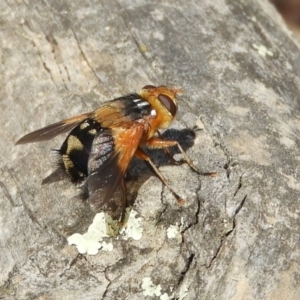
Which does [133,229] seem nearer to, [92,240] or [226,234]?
[92,240]

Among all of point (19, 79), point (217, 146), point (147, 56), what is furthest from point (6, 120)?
point (217, 146)

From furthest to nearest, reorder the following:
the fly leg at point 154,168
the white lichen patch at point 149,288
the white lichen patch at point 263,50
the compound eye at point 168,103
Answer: the white lichen patch at point 263,50
the compound eye at point 168,103
the fly leg at point 154,168
the white lichen patch at point 149,288

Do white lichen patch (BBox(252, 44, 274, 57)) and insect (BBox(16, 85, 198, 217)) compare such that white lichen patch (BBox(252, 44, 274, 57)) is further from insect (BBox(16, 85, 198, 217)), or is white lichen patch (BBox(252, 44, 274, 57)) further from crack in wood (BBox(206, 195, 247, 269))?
crack in wood (BBox(206, 195, 247, 269))

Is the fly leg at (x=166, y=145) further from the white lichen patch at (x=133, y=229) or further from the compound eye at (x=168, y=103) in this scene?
the white lichen patch at (x=133, y=229)

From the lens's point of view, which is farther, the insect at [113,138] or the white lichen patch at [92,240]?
the insect at [113,138]

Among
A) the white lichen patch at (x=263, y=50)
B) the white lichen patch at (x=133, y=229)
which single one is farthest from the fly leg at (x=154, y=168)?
the white lichen patch at (x=263, y=50)

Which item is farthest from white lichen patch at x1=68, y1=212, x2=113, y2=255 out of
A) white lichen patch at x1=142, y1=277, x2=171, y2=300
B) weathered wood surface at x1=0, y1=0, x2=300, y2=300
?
white lichen patch at x1=142, y1=277, x2=171, y2=300

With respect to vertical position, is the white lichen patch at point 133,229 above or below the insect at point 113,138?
above

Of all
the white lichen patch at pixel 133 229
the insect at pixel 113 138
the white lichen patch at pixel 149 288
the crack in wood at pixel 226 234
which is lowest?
the insect at pixel 113 138
